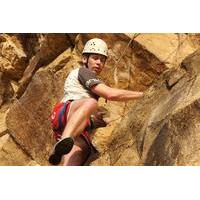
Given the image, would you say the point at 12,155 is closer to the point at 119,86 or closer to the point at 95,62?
the point at 119,86

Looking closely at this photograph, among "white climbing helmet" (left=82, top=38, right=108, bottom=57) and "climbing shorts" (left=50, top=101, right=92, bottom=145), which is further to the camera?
"white climbing helmet" (left=82, top=38, right=108, bottom=57)

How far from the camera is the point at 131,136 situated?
807 cm

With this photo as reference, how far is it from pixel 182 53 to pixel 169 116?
10.8 ft

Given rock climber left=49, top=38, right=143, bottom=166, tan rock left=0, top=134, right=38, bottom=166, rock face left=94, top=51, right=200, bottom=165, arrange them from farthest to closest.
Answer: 1. tan rock left=0, top=134, right=38, bottom=166
2. rock climber left=49, top=38, right=143, bottom=166
3. rock face left=94, top=51, right=200, bottom=165

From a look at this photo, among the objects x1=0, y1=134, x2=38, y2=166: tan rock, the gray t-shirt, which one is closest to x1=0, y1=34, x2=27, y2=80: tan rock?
x1=0, y1=134, x2=38, y2=166: tan rock

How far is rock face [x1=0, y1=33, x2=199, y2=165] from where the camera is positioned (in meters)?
7.12

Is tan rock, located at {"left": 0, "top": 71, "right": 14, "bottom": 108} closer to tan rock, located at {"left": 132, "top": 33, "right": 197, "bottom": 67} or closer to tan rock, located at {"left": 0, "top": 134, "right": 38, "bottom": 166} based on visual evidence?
tan rock, located at {"left": 0, "top": 134, "right": 38, "bottom": 166}

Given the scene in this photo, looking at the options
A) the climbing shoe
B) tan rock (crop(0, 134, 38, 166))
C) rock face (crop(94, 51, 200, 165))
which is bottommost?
tan rock (crop(0, 134, 38, 166))

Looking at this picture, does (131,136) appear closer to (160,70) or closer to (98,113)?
(98,113)

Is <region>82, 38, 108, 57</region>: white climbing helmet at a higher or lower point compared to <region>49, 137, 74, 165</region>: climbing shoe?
higher

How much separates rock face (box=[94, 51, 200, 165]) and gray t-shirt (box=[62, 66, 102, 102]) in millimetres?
774

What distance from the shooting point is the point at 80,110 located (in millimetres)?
7895

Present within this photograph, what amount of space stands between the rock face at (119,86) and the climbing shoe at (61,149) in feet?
2.35

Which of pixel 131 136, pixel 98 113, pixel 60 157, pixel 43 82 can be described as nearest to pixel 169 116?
pixel 131 136
